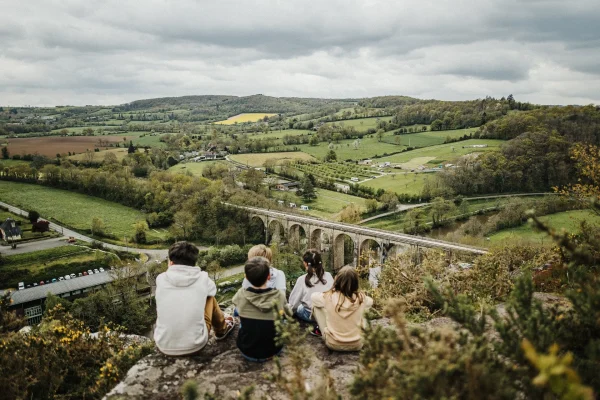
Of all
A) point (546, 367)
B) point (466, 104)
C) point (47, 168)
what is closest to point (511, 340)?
point (546, 367)

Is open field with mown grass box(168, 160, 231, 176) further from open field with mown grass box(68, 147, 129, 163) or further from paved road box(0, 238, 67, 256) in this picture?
paved road box(0, 238, 67, 256)

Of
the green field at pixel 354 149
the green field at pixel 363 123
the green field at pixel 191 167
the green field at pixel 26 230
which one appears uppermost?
the green field at pixel 363 123

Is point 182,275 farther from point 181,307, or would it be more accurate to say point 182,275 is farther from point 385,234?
point 385,234

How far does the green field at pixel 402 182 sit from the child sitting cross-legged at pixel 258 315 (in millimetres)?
58826

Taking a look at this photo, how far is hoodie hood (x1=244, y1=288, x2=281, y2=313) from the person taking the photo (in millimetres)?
5133

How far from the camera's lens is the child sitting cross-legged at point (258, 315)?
5.14m

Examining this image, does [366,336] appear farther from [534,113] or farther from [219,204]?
[534,113]

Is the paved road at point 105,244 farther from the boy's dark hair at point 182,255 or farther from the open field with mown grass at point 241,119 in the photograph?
the open field with mown grass at point 241,119

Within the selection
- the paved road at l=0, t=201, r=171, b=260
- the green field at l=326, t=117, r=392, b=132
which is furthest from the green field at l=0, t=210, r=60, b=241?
the green field at l=326, t=117, r=392, b=132

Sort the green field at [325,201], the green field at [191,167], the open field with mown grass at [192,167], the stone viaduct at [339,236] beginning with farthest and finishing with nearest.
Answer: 1. the green field at [191,167]
2. the open field with mown grass at [192,167]
3. the green field at [325,201]
4. the stone viaduct at [339,236]

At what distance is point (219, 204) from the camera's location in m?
55.8

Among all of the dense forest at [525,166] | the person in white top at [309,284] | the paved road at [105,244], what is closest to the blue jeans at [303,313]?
the person in white top at [309,284]

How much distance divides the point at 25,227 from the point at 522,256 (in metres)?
54.5

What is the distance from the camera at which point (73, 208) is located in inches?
2293
